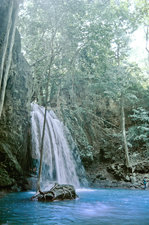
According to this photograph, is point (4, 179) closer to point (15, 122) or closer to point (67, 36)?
point (15, 122)

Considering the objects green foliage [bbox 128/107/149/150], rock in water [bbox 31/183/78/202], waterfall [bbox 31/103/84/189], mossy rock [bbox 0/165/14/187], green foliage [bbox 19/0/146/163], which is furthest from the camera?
green foliage [bbox 128/107/149/150]

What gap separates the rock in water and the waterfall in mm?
3528

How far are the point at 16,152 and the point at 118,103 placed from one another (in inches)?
437

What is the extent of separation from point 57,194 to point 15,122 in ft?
16.4

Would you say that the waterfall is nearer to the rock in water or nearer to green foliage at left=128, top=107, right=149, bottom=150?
the rock in water

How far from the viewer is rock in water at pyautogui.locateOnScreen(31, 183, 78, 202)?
7.79 metres

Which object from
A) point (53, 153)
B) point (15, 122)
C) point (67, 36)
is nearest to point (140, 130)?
point (53, 153)

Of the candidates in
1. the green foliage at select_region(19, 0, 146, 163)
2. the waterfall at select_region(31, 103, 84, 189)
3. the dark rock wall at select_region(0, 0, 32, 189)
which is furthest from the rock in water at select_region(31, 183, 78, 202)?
the green foliage at select_region(19, 0, 146, 163)

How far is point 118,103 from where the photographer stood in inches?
755

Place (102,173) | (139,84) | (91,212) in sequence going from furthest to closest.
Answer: (139,84) → (102,173) → (91,212)

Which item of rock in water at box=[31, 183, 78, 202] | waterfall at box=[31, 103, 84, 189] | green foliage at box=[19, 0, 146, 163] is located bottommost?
rock in water at box=[31, 183, 78, 202]

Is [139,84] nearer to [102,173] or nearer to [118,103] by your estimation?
[118,103]

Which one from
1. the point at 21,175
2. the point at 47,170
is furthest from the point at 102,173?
the point at 21,175

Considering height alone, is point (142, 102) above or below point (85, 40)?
below
